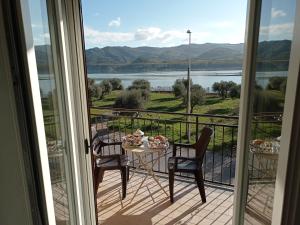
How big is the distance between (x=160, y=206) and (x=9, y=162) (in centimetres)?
218

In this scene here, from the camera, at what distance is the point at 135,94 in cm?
672

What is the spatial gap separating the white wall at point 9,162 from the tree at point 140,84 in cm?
515

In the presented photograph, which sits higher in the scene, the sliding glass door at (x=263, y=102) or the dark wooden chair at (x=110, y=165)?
the sliding glass door at (x=263, y=102)

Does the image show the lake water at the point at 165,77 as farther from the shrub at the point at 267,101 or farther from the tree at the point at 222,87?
the shrub at the point at 267,101

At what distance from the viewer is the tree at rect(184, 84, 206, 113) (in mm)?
6402

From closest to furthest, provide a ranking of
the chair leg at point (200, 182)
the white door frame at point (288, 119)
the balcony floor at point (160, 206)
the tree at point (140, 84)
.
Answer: the white door frame at point (288, 119) → the balcony floor at point (160, 206) → the chair leg at point (200, 182) → the tree at point (140, 84)

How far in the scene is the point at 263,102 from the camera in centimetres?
92

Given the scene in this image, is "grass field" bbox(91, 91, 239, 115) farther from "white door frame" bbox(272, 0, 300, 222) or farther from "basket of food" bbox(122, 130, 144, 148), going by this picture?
"white door frame" bbox(272, 0, 300, 222)

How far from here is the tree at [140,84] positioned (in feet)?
20.3

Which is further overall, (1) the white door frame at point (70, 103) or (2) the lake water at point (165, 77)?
(2) the lake water at point (165, 77)

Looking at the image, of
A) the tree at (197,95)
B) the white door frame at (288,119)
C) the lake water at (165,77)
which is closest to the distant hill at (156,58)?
the lake water at (165,77)

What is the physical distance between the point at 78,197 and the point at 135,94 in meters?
5.32

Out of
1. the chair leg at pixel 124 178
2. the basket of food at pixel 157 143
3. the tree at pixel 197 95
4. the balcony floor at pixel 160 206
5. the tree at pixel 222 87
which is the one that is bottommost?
the balcony floor at pixel 160 206

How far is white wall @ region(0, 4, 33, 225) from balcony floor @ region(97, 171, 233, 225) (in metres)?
1.60
